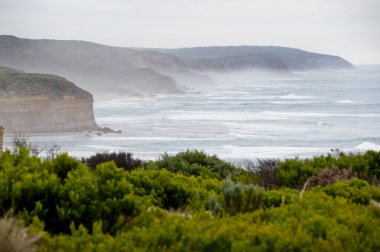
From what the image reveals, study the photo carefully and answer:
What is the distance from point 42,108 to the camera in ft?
281

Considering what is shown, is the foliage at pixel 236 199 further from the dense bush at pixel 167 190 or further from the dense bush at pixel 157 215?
the dense bush at pixel 167 190

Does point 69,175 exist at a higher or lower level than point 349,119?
higher

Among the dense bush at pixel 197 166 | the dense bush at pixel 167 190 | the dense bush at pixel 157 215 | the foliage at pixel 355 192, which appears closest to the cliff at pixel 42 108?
Answer: the dense bush at pixel 197 166

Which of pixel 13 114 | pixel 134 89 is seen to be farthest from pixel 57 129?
pixel 134 89

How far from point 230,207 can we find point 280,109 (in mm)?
99176

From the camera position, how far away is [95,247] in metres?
5.34

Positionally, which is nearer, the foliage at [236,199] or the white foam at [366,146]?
the foliage at [236,199]

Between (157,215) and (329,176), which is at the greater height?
Result: (157,215)

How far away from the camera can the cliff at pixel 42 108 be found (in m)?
82.9

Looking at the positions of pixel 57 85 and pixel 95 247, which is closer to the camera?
pixel 95 247

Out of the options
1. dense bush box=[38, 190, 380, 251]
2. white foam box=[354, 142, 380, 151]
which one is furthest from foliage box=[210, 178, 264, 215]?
white foam box=[354, 142, 380, 151]

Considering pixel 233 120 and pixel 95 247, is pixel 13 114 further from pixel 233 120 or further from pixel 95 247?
pixel 95 247

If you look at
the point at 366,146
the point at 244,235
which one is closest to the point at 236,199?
the point at 244,235

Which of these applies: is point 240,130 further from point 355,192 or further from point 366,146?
point 355,192
